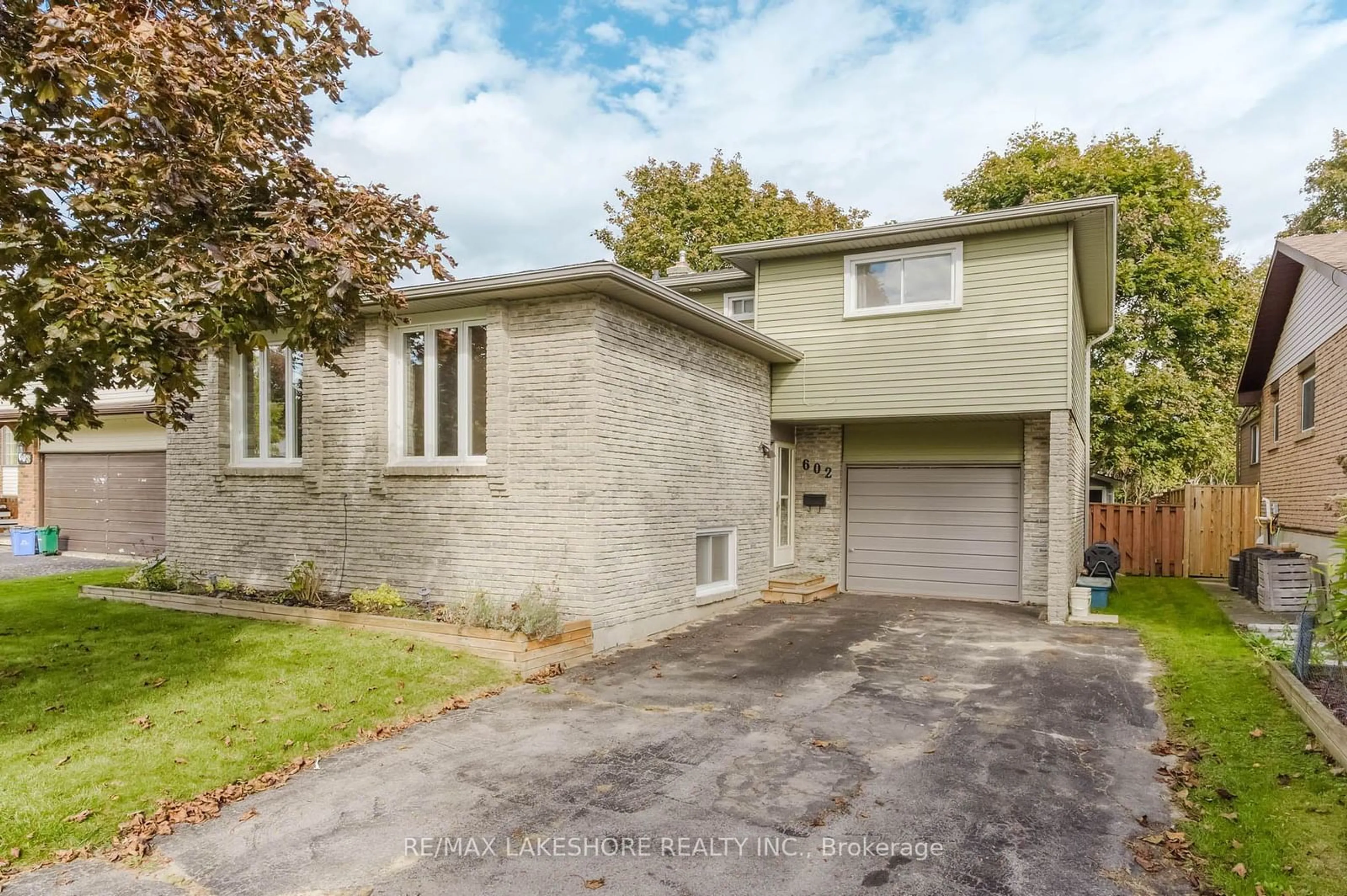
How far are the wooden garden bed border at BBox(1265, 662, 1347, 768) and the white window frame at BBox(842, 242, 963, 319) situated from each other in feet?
19.8

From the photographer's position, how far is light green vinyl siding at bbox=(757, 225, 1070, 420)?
1058 centimetres

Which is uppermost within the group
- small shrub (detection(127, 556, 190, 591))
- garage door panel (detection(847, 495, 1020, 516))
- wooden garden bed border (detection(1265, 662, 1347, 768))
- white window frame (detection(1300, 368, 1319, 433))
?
white window frame (detection(1300, 368, 1319, 433))

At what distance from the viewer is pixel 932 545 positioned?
1284cm

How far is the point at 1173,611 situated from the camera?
446 inches

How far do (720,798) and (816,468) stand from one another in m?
9.39

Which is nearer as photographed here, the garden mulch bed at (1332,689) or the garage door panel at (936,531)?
the garden mulch bed at (1332,689)

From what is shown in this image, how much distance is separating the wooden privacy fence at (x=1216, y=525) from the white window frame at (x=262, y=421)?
53.6ft

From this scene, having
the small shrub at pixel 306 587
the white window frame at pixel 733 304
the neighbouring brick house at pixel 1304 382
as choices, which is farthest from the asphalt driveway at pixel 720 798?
the white window frame at pixel 733 304

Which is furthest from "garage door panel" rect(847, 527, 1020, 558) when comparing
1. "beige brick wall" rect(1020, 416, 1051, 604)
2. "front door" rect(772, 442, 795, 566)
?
"front door" rect(772, 442, 795, 566)

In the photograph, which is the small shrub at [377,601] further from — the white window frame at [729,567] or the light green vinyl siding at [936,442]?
the light green vinyl siding at [936,442]

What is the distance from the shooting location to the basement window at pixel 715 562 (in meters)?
10.7

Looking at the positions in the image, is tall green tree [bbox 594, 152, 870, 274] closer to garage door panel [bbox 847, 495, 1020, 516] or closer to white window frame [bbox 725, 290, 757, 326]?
white window frame [bbox 725, 290, 757, 326]

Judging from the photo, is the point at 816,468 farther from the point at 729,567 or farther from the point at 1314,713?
the point at 1314,713

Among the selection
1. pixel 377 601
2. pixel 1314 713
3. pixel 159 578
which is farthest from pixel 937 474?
pixel 159 578
